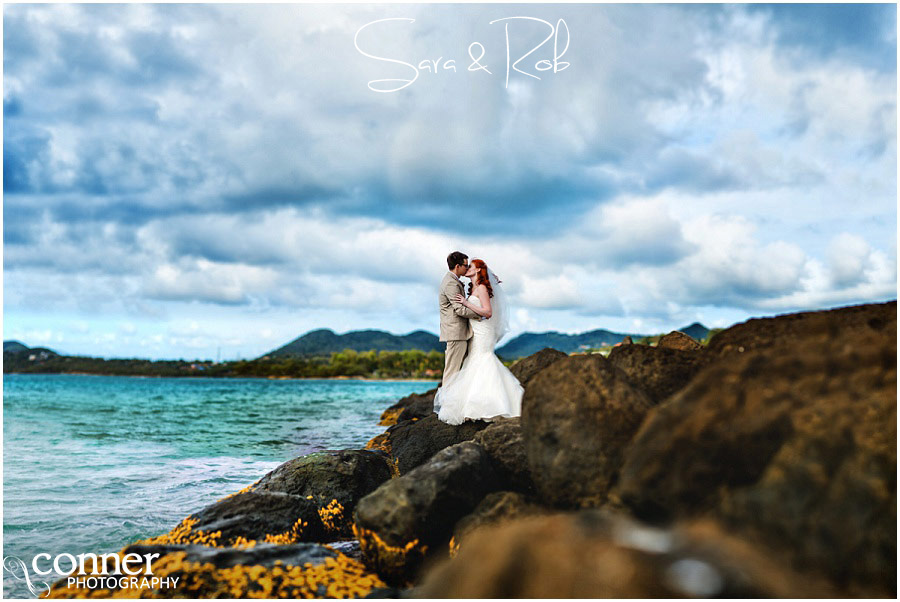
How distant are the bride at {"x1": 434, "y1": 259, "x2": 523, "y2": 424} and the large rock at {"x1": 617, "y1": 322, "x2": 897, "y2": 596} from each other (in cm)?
725

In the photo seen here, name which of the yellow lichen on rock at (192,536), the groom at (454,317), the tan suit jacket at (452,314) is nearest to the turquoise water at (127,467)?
the yellow lichen on rock at (192,536)

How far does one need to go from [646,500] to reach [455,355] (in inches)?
346

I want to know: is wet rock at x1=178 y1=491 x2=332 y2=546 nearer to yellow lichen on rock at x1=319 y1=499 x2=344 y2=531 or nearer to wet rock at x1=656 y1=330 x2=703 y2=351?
yellow lichen on rock at x1=319 y1=499 x2=344 y2=531

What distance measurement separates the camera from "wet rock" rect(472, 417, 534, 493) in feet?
28.3

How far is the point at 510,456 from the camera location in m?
8.73

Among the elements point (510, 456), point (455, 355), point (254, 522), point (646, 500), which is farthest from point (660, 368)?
point (254, 522)

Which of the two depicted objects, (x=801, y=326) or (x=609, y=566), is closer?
(x=609, y=566)

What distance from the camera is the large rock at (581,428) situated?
6.09m

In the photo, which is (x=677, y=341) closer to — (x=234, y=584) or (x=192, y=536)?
(x=234, y=584)

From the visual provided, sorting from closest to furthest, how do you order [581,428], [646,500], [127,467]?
[646,500] → [581,428] → [127,467]

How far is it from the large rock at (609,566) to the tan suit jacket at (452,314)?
Answer: 9.72 metres

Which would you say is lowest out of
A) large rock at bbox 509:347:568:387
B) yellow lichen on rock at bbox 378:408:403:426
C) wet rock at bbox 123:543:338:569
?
yellow lichen on rock at bbox 378:408:403:426

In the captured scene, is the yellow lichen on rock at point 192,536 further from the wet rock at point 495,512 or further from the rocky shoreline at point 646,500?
the wet rock at point 495,512

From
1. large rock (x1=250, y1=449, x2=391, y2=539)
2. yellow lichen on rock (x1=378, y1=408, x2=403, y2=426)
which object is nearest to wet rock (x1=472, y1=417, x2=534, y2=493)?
large rock (x1=250, y1=449, x2=391, y2=539)
